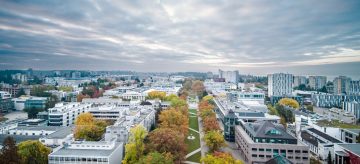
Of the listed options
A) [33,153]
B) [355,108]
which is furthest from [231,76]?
[33,153]

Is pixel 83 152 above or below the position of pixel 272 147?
above

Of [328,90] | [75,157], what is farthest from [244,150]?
[328,90]

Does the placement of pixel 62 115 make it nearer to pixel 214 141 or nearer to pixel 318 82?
pixel 214 141

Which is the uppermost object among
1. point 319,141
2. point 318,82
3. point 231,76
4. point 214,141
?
point 231,76

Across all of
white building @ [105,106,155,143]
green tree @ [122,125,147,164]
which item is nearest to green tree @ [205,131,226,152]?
green tree @ [122,125,147,164]

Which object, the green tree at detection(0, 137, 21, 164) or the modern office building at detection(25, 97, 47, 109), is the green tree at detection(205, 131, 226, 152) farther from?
the modern office building at detection(25, 97, 47, 109)

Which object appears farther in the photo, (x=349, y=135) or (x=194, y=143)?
(x=194, y=143)
